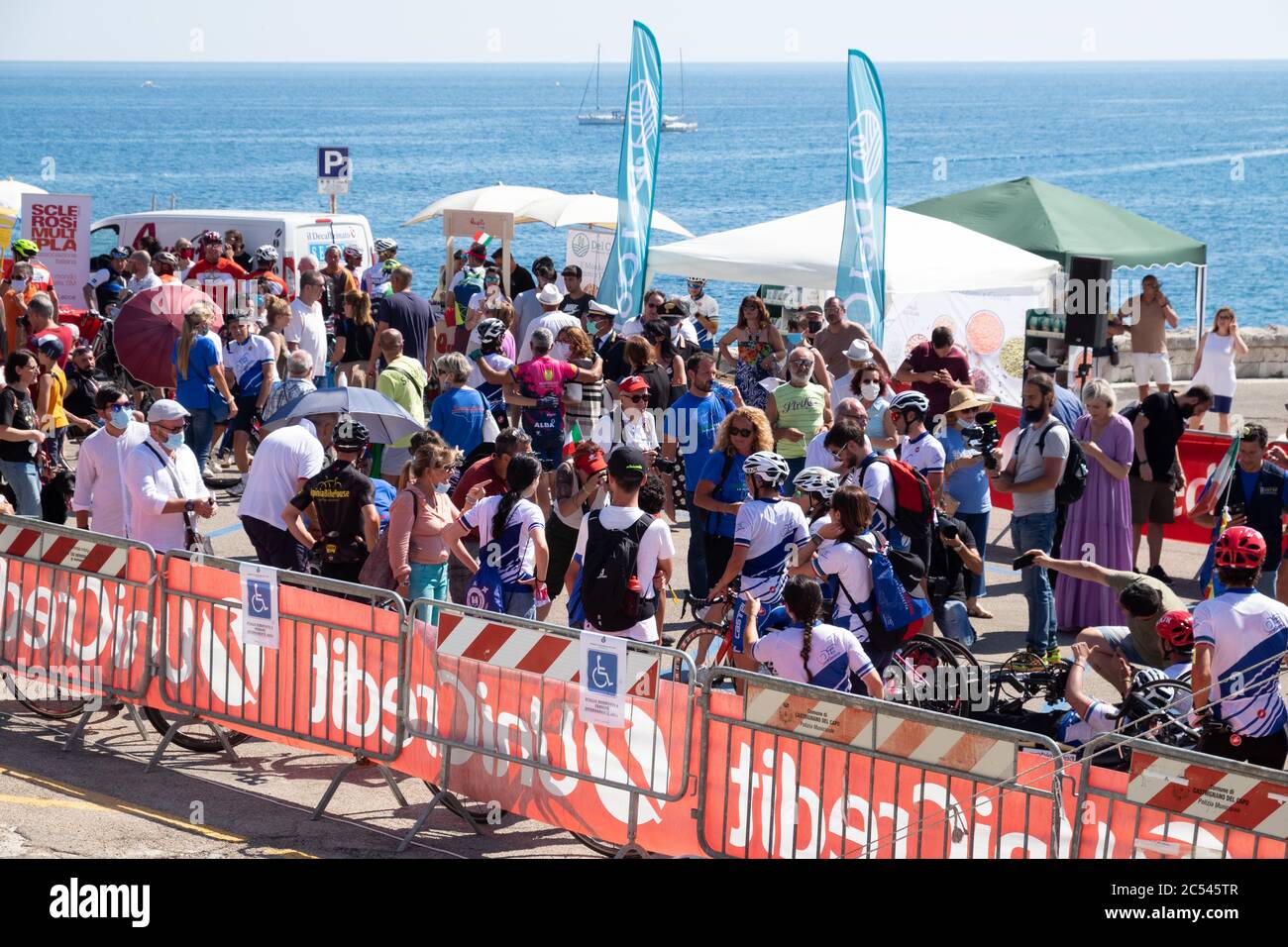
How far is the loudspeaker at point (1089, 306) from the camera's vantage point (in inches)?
611

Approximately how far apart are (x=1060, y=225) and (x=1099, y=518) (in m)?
9.47

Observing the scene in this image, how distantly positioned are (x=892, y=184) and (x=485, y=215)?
319ft

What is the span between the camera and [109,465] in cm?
959

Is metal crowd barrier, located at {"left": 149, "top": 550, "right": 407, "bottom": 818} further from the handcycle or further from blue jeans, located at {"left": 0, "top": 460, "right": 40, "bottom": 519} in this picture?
blue jeans, located at {"left": 0, "top": 460, "right": 40, "bottom": 519}

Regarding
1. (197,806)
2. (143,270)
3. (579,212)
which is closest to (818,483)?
(197,806)

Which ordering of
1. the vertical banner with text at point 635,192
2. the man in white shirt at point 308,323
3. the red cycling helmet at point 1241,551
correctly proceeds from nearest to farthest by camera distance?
the red cycling helmet at point 1241,551 → the man in white shirt at point 308,323 → the vertical banner with text at point 635,192

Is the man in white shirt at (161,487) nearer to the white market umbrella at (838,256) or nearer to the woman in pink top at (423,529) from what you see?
the woman in pink top at (423,529)

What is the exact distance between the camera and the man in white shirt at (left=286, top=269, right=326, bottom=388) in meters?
15.7

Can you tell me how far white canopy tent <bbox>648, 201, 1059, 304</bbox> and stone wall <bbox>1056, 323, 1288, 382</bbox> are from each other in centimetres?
381

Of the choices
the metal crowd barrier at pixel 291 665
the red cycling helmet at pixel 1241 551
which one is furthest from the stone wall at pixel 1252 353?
the metal crowd barrier at pixel 291 665

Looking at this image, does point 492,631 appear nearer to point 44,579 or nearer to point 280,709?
point 280,709

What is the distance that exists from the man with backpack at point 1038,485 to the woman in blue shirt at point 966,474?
0.49 ft

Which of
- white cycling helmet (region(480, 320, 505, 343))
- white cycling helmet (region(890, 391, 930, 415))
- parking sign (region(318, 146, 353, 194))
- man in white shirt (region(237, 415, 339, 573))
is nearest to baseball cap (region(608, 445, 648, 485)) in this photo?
man in white shirt (region(237, 415, 339, 573))
